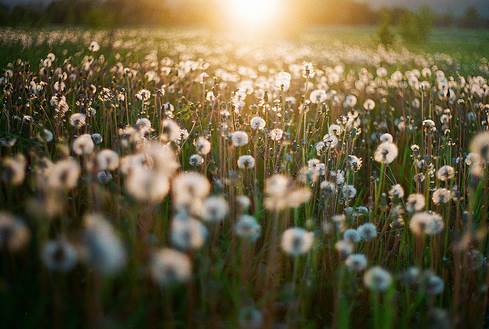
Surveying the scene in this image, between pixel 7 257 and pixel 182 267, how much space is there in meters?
1.02

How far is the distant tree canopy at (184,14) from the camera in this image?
11.5 metres

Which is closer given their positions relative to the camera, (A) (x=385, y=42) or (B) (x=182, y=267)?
(B) (x=182, y=267)

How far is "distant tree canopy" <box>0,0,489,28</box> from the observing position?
37.6 ft

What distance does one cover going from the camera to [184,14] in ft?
158

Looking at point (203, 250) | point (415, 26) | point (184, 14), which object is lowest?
point (203, 250)

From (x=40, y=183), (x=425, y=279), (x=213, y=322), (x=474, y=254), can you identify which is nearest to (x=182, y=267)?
(x=213, y=322)

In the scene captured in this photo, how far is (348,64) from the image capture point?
39.0ft

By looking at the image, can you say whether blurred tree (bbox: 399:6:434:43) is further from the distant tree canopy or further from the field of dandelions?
the field of dandelions

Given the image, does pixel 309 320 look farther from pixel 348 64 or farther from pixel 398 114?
pixel 348 64

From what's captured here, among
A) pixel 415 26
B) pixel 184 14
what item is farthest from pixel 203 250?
pixel 184 14

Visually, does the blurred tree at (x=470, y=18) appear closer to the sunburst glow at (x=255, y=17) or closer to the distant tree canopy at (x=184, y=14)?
the distant tree canopy at (x=184, y=14)

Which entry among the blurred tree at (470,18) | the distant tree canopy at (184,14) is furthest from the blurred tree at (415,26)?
the blurred tree at (470,18)

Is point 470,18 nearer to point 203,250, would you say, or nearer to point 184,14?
point 184,14

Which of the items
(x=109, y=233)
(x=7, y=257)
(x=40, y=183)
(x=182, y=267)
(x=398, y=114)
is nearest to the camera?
(x=109, y=233)
